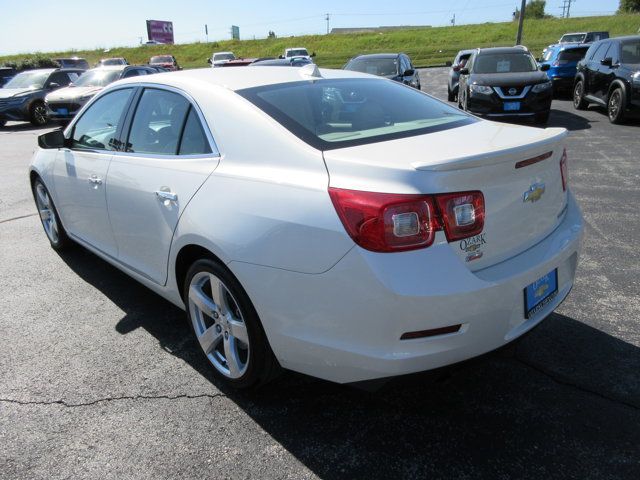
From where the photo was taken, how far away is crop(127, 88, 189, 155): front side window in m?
2.97

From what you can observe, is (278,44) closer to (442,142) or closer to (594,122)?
(594,122)

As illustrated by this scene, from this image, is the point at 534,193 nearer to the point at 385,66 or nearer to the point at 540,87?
the point at 540,87

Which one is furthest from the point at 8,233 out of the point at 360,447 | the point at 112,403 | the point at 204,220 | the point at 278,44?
the point at 278,44

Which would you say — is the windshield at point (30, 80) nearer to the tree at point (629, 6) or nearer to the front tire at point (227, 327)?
the front tire at point (227, 327)

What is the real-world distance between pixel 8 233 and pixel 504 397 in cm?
542

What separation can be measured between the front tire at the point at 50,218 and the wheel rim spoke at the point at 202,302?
2399mm

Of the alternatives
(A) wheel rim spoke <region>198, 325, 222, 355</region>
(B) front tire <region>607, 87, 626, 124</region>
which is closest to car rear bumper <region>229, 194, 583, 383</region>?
(A) wheel rim spoke <region>198, 325, 222, 355</region>

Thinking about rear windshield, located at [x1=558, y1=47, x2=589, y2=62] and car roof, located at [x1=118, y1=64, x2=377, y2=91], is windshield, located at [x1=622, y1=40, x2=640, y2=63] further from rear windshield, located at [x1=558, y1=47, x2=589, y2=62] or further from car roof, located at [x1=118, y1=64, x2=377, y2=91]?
car roof, located at [x1=118, y1=64, x2=377, y2=91]

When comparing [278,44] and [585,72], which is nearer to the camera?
[585,72]

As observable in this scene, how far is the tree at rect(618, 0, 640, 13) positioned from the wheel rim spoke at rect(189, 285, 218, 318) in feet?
268

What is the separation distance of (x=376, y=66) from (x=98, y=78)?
28.0 feet

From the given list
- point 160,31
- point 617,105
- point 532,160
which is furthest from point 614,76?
point 160,31

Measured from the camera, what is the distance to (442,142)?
241 centimetres

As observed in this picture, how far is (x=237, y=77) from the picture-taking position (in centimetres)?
311
